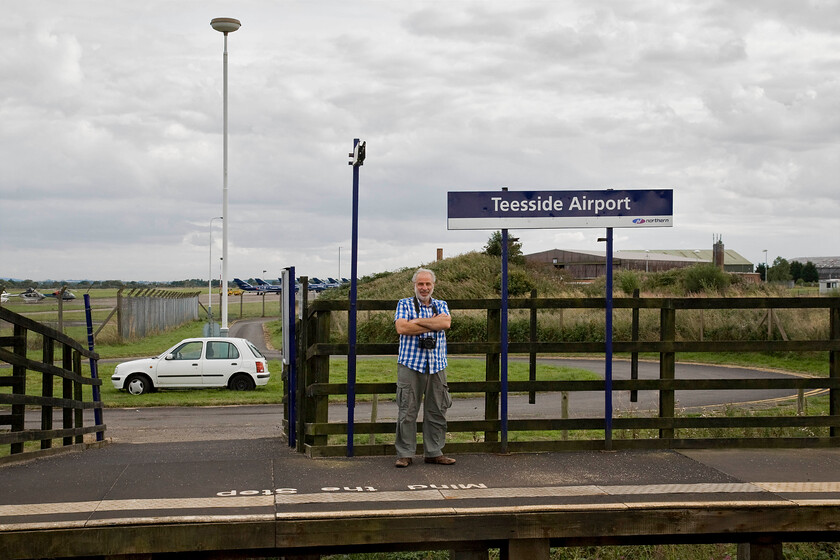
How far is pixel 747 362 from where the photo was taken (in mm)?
29969

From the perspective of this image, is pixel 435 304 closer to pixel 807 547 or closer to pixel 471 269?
pixel 807 547

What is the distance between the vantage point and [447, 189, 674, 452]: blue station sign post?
28.1 feet

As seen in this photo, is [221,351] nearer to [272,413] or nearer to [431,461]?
[272,413]

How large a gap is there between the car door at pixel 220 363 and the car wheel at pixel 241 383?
0.15m

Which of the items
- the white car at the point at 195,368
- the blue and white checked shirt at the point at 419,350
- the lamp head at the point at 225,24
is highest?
the lamp head at the point at 225,24

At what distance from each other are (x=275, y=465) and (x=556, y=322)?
94.2 ft

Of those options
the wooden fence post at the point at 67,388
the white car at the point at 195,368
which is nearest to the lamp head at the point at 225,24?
the white car at the point at 195,368

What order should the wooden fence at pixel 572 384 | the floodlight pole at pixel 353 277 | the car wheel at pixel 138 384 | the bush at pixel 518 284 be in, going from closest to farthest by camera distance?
the floodlight pole at pixel 353 277 < the wooden fence at pixel 572 384 < the car wheel at pixel 138 384 < the bush at pixel 518 284

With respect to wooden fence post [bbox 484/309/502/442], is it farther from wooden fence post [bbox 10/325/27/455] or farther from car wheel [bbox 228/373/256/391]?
car wheel [bbox 228/373/256/391]

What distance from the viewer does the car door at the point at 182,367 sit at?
23.0 meters

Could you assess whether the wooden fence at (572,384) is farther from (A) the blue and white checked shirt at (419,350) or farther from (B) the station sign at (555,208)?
(B) the station sign at (555,208)

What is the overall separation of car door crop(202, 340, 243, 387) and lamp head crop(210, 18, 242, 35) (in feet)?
31.4

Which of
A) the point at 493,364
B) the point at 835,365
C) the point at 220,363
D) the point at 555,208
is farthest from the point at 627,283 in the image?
the point at 555,208

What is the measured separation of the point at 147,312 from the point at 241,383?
2053cm
